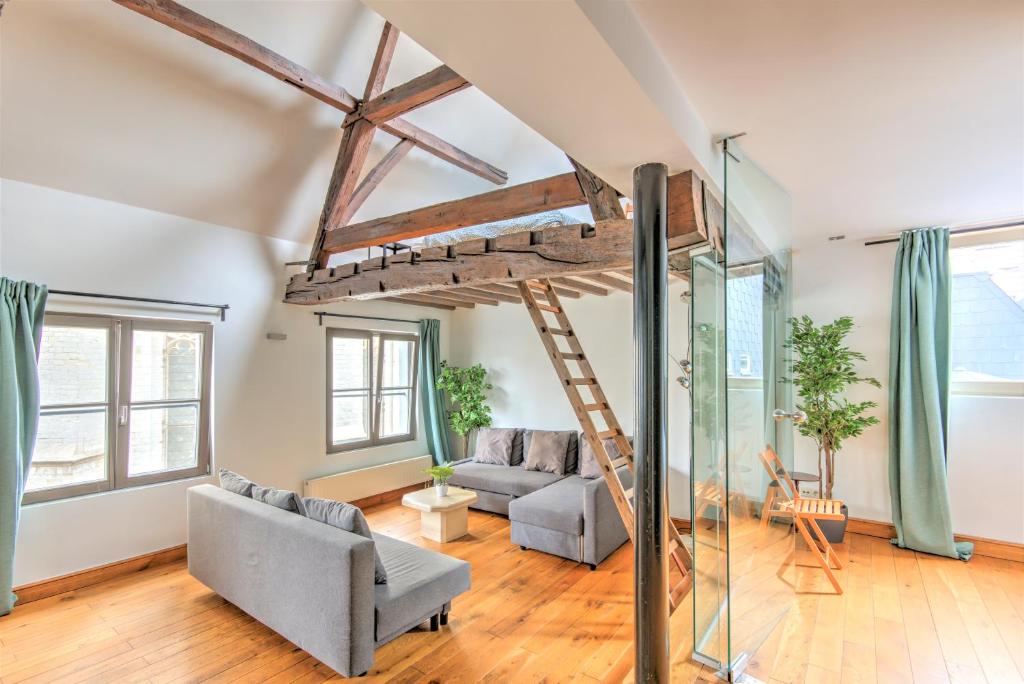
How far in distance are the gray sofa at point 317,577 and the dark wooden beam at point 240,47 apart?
2.71 m

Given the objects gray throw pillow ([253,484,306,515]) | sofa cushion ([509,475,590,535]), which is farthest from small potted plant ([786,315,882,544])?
gray throw pillow ([253,484,306,515])

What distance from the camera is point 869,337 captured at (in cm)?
407

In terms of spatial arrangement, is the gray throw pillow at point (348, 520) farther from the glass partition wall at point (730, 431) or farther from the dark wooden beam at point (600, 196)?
the dark wooden beam at point (600, 196)

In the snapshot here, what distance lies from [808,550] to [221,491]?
4.17 meters

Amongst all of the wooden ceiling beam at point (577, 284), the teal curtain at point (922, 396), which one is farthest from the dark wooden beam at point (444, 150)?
the teal curtain at point (922, 396)

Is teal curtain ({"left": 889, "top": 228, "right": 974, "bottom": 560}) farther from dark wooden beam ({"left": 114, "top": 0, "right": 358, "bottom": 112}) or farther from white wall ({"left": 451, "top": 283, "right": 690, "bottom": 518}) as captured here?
dark wooden beam ({"left": 114, "top": 0, "right": 358, "bottom": 112})

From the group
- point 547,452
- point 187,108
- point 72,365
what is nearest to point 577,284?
point 547,452

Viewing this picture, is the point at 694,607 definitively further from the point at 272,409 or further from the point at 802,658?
the point at 272,409

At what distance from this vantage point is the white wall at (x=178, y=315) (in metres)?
3.15

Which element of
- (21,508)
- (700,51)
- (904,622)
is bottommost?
(904,622)

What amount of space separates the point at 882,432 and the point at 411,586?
4.03 metres

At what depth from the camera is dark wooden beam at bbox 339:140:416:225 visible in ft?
13.6

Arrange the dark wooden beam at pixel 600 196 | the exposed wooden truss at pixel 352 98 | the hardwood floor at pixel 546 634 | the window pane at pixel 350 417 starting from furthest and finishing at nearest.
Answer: the window pane at pixel 350 417
the exposed wooden truss at pixel 352 98
the dark wooden beam at pixel 600 196
the hardwood floor at pixel 546 634

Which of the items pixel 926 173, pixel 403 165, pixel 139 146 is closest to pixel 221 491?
pixel 139 146
